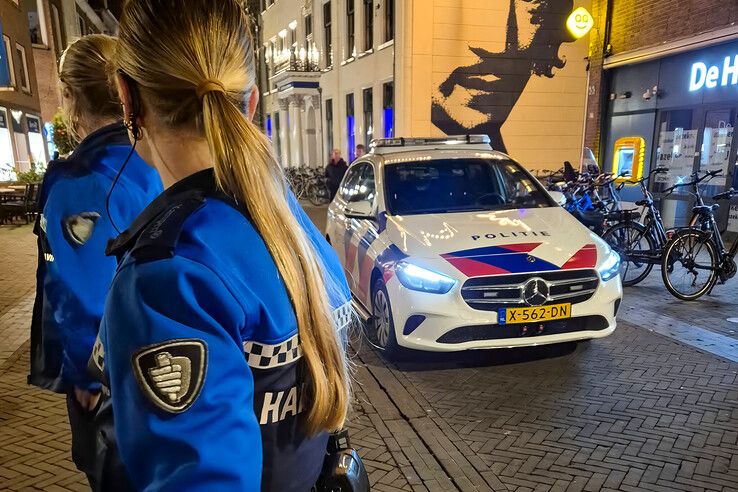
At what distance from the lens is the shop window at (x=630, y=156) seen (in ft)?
36.7

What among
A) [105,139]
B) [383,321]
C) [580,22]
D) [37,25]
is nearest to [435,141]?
[383,321]

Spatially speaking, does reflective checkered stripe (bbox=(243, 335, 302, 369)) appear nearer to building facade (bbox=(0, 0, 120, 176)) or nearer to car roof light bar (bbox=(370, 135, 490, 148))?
car roof light bar (bbox=(370, 135, 490, 148))

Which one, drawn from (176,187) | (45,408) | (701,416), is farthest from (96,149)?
(701,416)

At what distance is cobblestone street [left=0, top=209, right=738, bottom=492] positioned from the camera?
293 centimetres

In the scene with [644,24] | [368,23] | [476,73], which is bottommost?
[476,73]

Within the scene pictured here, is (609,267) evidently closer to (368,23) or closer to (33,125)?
(368,23)

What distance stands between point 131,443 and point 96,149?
1123mm

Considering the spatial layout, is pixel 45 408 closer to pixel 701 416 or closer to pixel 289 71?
pixel 701 416

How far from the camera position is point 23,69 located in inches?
746

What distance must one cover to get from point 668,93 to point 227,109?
1221 centimetres

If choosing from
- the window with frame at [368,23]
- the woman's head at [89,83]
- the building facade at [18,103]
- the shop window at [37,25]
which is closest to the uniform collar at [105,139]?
the woman's head at [89,83]

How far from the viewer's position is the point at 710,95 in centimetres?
979

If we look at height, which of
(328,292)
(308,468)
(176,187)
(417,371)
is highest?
(176,187)

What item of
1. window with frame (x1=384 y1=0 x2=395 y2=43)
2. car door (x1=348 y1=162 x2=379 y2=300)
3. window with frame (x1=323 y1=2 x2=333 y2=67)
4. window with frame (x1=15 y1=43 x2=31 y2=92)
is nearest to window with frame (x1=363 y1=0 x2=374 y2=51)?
window with frame (x1=384 y1=0 x2=395 y2=43)
